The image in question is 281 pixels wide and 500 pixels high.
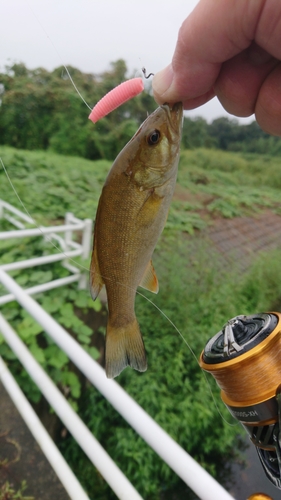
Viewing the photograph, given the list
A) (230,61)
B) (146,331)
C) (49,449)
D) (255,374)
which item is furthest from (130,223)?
(146,331)

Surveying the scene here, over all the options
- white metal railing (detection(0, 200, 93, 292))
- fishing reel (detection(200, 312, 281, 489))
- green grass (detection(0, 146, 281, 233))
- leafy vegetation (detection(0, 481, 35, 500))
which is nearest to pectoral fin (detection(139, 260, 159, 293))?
fishing reel (detection(200, 312, 281, 489))

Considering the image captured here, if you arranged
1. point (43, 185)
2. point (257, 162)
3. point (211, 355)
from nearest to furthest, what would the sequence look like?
point (211, 355)
point (43, 185)
point (257, 162)

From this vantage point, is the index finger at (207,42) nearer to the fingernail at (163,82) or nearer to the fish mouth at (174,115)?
the fingernail at (163,82)

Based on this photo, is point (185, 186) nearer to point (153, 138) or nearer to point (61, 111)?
point (61, 111)

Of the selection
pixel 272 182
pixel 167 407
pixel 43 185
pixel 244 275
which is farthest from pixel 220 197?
pixel 167 407

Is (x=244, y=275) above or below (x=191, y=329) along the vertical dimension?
above

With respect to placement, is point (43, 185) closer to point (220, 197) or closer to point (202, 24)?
point (202, 24)
